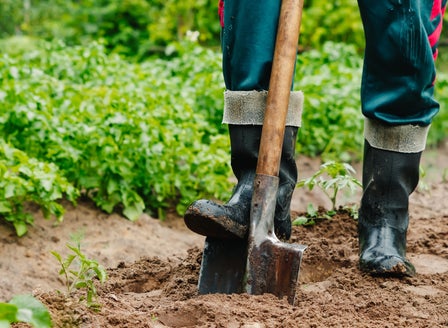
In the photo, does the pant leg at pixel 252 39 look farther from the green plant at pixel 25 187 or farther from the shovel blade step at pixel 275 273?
the green plant at pixel 25 187

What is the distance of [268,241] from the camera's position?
2314 mm

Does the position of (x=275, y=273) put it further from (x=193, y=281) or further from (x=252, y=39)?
(x=252, y=39)

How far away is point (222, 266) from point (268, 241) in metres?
0.18

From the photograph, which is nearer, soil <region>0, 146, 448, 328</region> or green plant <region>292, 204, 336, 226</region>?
soil <region>0, 146, 448, 328</region>

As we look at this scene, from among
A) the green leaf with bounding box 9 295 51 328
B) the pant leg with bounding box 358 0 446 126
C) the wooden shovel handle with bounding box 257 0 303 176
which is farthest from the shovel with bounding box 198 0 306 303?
the green leaf with bounding box 9 295 51 328

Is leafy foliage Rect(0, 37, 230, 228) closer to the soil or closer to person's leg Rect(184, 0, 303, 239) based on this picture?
the soil

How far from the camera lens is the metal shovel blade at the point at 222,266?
2373 millimetres

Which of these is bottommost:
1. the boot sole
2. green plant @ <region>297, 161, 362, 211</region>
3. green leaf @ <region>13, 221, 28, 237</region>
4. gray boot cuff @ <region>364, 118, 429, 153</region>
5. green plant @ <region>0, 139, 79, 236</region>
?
green leaf @ <region>13, 221, 28, 237</region>

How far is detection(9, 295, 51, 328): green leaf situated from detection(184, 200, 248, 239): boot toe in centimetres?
69

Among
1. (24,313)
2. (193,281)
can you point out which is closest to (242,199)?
(193,281)

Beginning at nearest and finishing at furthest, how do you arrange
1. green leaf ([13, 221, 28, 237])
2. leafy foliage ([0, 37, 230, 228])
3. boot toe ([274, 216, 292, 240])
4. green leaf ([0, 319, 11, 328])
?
green leaf ([0, 319, 11, 328]), boot toe ([274, 216, 292, 240]), green leaf ([13, 221, 28, 237]), leafy foliage ([0, 37, 230, 228])

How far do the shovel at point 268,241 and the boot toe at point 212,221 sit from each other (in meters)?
0.05

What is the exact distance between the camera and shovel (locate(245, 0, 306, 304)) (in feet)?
7.50

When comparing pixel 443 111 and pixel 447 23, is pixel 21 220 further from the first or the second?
pixel 447 23
